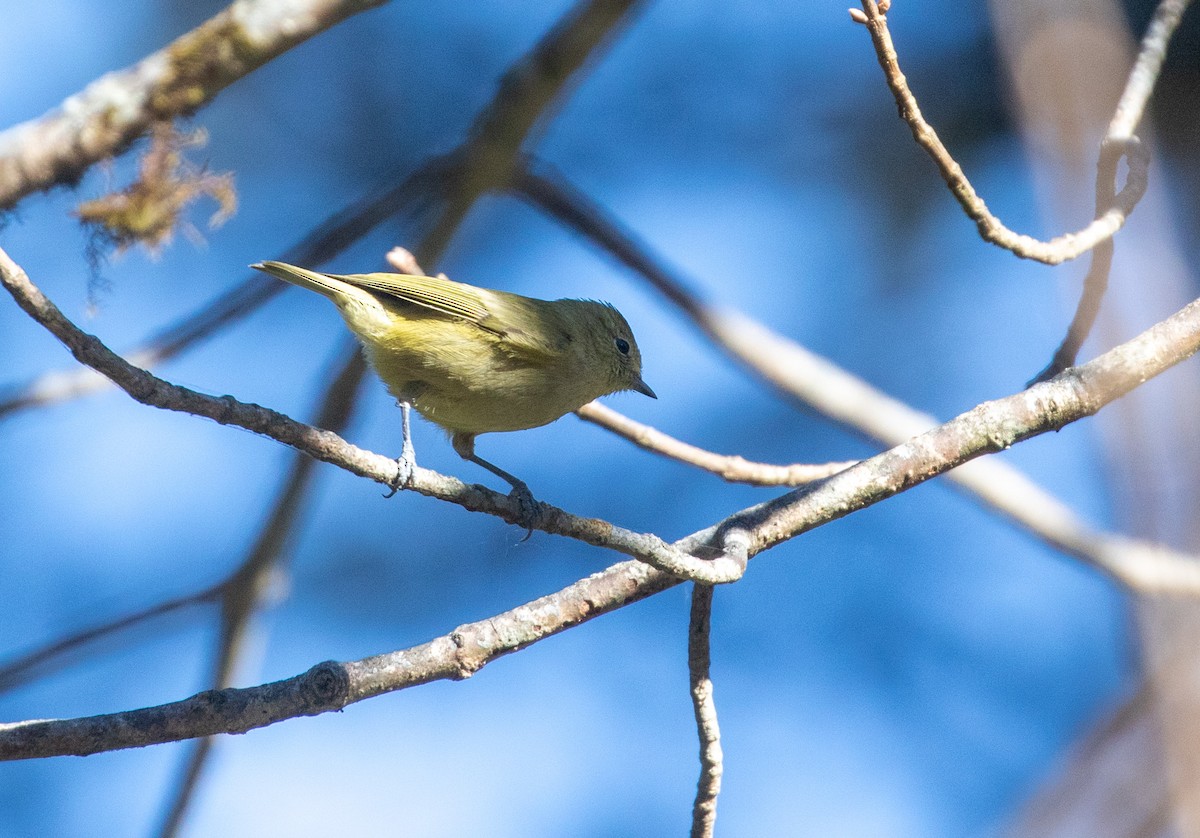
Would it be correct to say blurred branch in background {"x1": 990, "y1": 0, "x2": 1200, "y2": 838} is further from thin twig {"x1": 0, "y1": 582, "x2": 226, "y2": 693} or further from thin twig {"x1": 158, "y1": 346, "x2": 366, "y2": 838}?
thin twig {"x1": 0, "y1": 582, "x2": 226, "y2": 693}

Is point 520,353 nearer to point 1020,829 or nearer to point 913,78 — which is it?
point 1020,829

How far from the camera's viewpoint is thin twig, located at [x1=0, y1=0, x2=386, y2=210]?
3.70 m

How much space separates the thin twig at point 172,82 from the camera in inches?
146

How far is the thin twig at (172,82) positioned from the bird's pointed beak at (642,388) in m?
1.94

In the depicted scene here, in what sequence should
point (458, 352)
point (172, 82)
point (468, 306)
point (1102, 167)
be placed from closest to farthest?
point (1102, 167) → point (172, 82) → point (458, 352) → point (468, 306)

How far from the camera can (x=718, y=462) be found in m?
3.86

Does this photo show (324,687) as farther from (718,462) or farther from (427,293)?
(427,293)

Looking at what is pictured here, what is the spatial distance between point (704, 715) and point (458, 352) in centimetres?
189

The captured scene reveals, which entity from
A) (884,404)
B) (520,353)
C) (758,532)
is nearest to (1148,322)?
(758,532)

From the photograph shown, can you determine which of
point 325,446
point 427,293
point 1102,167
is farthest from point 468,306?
point 1102,167

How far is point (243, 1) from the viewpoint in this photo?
152 inches

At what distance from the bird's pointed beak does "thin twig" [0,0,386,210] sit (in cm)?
194

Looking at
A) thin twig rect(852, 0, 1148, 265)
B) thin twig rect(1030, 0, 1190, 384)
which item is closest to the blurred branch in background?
thin twig rect(852, 0, 1148, 265)

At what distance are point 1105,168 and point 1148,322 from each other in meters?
1.24
